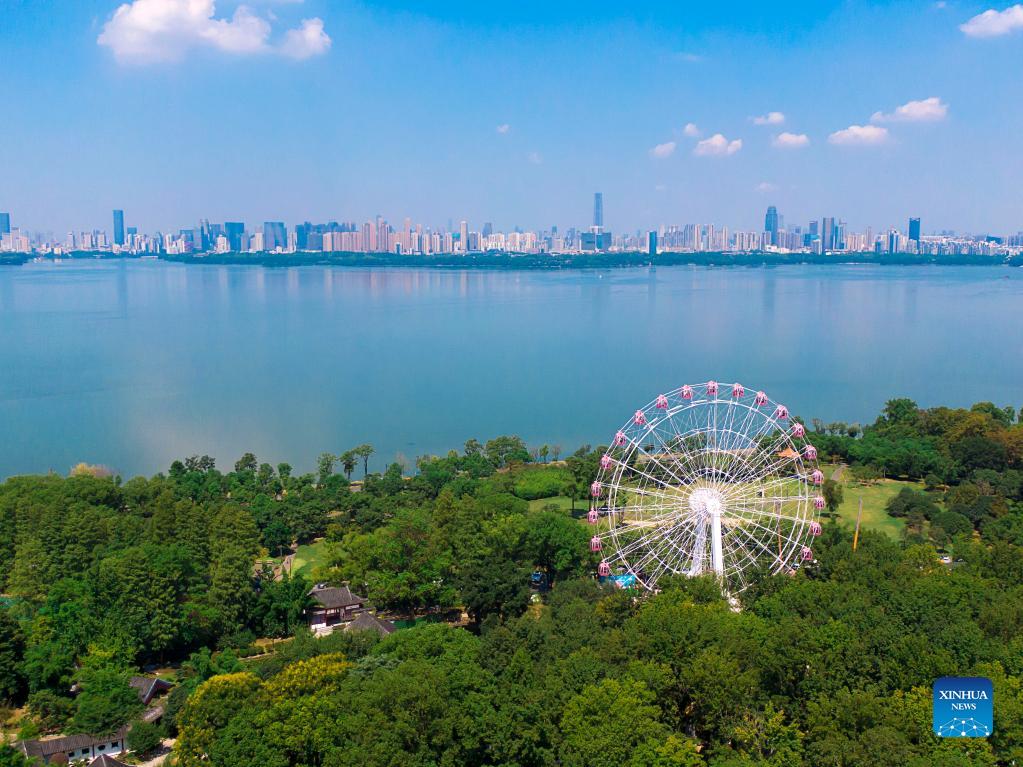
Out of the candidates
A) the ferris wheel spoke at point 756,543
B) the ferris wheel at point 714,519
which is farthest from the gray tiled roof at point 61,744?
the ferris wheel spoke at point 756,543

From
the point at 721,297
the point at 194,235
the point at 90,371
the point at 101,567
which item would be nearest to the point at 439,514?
the point at 101,567

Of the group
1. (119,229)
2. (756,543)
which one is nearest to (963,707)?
(756,543)

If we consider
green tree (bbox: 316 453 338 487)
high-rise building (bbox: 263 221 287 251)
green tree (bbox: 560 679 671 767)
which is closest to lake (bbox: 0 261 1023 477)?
green tree (bbox: 316 453 338 487)

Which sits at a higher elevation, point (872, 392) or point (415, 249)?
point (415, 249)

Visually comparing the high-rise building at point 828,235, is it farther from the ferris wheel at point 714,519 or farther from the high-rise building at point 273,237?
the ferris wheel at point 714,519

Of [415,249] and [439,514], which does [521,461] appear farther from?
[415,249]
